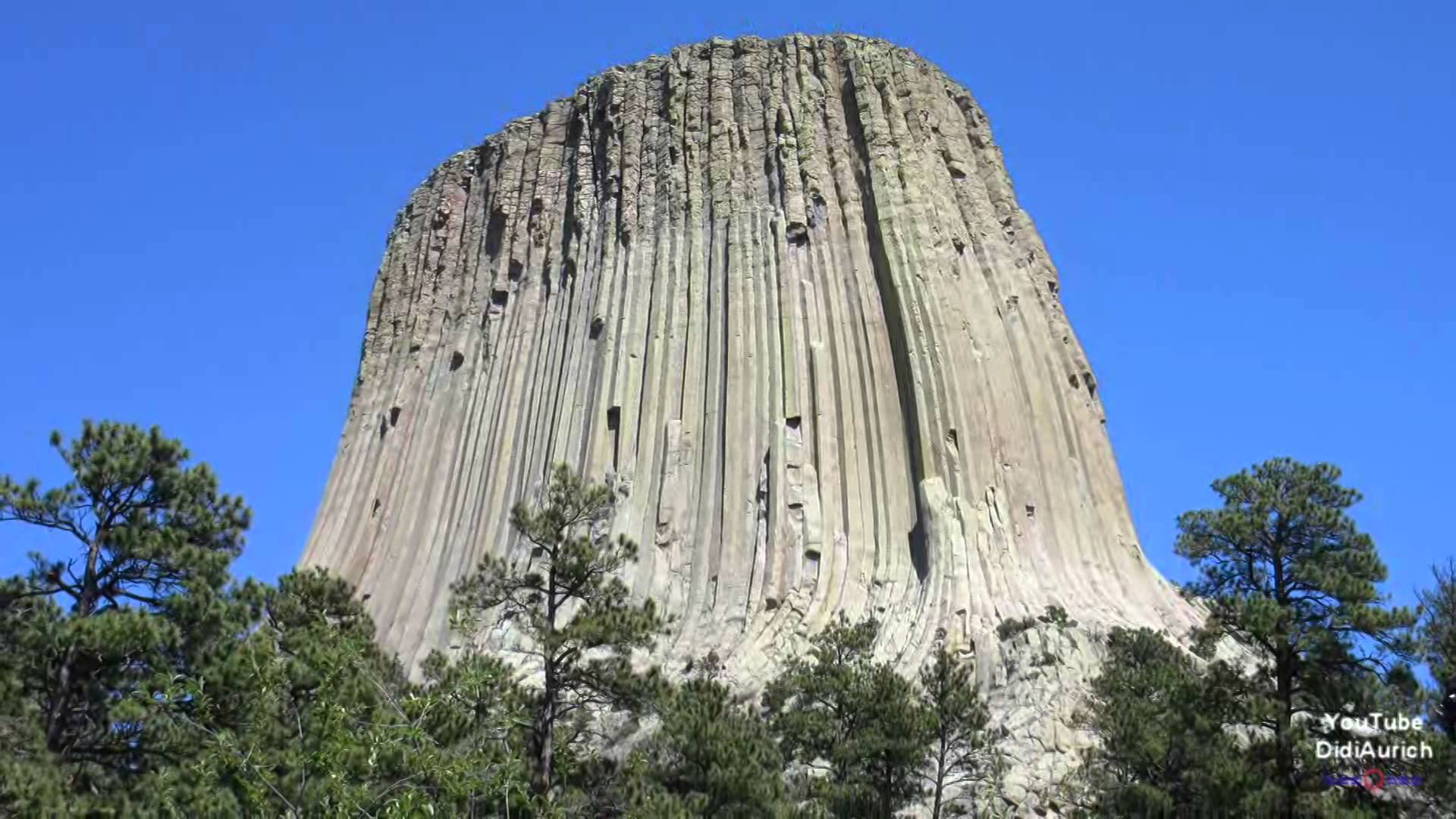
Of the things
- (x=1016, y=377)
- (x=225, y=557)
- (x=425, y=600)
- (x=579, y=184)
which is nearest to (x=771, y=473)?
(x=1016, y=377)

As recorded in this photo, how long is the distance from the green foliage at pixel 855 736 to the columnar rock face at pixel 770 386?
15.3ft

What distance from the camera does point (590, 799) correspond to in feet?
77.9

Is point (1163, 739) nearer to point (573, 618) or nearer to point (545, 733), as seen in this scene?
point (573, 618)

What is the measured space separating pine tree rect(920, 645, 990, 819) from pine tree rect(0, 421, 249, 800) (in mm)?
14058

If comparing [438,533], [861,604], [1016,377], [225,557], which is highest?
[1016,377]

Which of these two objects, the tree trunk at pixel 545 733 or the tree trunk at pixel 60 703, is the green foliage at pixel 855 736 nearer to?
the tree trunk at pixel 545 733

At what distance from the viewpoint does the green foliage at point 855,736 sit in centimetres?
2831

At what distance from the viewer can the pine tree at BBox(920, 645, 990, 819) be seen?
97.1ft

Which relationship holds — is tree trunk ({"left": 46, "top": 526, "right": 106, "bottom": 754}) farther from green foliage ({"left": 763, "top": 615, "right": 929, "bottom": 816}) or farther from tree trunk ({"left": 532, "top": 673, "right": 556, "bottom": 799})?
green foliage ({"left": 763, "top": 615, "right": 929, "bottom": 816})

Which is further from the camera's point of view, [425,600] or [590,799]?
[425,600]

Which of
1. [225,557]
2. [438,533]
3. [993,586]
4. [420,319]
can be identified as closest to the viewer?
[225,557]

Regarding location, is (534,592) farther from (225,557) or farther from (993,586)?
(993,586)

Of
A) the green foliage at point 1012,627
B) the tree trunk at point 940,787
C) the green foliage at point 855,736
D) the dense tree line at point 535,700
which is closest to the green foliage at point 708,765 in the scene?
the dense tree line at point 535,700

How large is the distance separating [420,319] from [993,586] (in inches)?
1096
